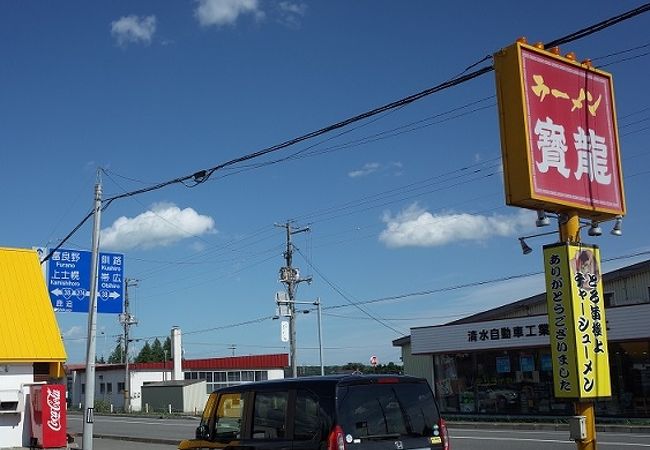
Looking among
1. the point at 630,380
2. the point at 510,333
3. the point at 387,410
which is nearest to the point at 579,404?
the point at 387,410

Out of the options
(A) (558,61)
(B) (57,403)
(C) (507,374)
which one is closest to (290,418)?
(A) (558,61)

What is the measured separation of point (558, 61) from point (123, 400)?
2413 inches

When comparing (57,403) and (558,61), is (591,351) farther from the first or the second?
(57,403)

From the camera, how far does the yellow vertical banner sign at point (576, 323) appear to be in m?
9.45

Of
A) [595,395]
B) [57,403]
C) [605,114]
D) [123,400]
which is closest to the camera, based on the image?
[595,395]

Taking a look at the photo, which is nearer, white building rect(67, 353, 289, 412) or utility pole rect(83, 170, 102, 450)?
utility pole rect(83, 170, 102, 450)

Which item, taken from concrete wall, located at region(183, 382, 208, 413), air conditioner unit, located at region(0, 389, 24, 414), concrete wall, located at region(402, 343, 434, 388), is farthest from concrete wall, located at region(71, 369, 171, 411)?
air conditioner unit, located at region(0, 389, 24, 414)

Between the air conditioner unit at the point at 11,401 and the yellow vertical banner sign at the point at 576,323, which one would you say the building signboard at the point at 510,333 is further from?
the yellow vertical banner sign at the point at 576,323

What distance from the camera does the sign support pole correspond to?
376 inches

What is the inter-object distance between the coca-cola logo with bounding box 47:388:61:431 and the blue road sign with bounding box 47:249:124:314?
3.28m

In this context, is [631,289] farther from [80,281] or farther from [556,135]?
[556,135]

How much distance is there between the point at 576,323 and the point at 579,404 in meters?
1.03

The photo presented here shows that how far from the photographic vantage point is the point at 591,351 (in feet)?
31.5

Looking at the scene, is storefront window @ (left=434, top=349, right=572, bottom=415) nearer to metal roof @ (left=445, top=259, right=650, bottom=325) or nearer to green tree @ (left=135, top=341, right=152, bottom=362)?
metal roof @ (left=445, top=259, right=650, bottom=325)
